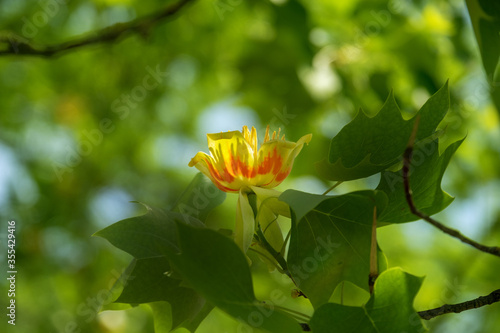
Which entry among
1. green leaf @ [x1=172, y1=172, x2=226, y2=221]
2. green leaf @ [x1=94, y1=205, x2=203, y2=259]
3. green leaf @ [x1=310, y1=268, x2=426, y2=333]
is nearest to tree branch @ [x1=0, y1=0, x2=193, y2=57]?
green leaf @ [x1=172, y1=172, x2=226, y2=221]

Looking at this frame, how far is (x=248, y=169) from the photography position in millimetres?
768

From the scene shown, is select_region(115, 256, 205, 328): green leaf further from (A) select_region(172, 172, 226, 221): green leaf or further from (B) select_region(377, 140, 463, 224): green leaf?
(B) select_region(377, 140, 463, 224): green leaf

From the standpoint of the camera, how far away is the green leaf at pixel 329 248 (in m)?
0.69

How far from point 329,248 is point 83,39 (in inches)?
38.5

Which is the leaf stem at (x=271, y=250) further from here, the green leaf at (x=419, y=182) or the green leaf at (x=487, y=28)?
the green leaf at (x=487, y=28)

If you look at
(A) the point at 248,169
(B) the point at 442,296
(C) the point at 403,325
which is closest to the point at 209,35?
(B) the point at 442,296

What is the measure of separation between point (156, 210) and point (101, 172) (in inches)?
105

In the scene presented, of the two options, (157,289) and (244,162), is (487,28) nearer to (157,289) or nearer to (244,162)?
(244,162)

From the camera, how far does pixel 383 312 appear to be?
2.01 feet

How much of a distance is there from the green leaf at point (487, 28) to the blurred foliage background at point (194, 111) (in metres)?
1.09

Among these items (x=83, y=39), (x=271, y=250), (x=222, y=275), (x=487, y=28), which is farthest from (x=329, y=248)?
(x=83, y=39)

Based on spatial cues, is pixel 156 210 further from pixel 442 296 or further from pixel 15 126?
pixel 15 126

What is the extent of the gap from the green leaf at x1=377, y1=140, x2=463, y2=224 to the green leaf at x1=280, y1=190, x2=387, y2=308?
0.04 metres

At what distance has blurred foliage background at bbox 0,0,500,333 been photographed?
217 cm
